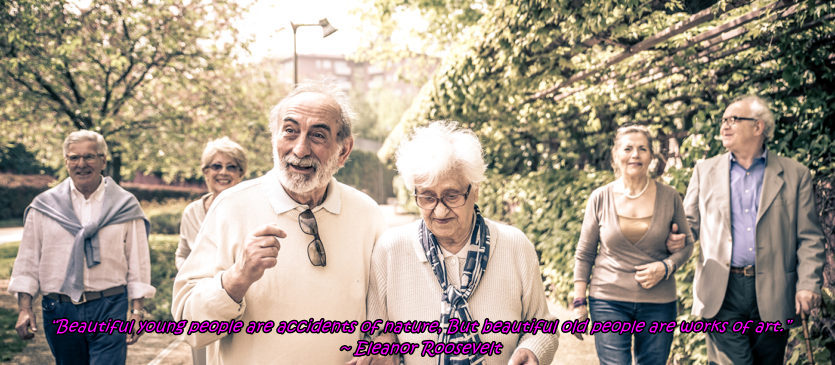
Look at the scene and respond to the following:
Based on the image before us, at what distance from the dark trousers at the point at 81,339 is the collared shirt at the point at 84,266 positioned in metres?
0.11

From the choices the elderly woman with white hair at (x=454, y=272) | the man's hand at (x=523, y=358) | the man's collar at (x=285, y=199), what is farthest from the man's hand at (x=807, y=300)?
the man's collar at (x=285, y=199)

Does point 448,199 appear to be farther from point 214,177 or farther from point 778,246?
point 214,177

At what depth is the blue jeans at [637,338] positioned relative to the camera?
3506mm

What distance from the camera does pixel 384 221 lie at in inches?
102

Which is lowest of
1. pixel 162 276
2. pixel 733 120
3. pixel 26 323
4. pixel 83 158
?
pixel 162 276

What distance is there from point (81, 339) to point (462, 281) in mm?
2713

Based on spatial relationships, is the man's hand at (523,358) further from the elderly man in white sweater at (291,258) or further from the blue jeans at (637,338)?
the blue jeans at (637,338)

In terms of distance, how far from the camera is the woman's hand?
342cm

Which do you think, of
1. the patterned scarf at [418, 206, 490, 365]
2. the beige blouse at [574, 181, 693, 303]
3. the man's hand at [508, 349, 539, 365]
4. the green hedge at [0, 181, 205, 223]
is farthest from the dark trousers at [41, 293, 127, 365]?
the green hedge at [0, 181, 205, 223]

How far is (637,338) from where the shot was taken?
3.60 meters

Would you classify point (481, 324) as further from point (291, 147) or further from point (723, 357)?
point (723, 357)

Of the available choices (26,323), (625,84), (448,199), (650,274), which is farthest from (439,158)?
(625,84)

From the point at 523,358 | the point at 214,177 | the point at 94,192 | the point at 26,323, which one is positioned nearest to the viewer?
the point at 523,358

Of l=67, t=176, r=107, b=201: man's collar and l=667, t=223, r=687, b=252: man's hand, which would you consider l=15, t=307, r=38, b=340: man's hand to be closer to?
l=67, t=176, r=107, b=201: man's collar
